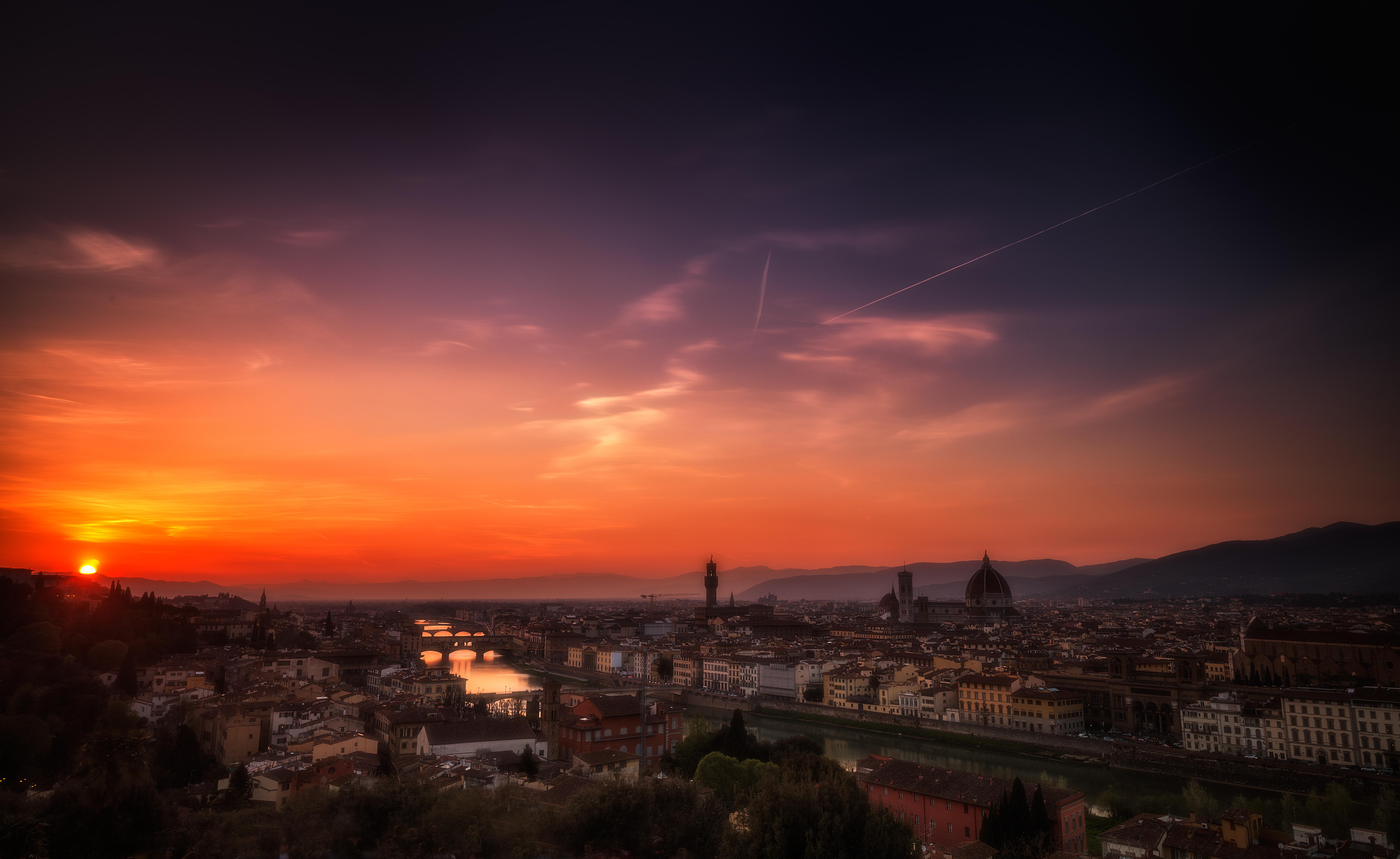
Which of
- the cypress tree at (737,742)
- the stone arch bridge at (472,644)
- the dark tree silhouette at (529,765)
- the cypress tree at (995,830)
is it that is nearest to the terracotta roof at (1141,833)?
the cypress tree at (995,830)

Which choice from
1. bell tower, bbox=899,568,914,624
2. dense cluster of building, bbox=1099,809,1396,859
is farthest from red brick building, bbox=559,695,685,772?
bell tower, bbox=899,568,914,624

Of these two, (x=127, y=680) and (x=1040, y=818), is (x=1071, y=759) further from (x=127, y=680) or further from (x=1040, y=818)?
(x=127, y=680)

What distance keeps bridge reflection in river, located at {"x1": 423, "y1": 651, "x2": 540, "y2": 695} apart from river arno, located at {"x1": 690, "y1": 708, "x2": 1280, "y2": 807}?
16.9 meters

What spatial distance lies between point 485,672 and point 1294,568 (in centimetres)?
16015

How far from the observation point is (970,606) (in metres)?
86.5

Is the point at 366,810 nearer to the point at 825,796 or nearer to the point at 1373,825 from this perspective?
the point at 825,796

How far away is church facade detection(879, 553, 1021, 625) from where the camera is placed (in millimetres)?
84375

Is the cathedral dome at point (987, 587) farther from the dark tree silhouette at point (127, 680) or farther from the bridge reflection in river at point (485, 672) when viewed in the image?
the dark tree silhouette at point (127, 680)

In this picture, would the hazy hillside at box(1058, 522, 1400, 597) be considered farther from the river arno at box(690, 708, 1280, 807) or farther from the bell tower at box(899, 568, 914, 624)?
the river arno at box(690, 708, 1280, 807)

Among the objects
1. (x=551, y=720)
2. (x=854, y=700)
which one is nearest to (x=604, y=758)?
(x=551, y=720)

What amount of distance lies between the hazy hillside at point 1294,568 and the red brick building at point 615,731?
12507 centimetres

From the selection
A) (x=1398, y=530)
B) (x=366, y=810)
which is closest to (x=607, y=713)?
(x=366, y=810)

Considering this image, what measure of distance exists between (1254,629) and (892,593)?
2712 inches

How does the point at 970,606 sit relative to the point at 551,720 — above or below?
below
